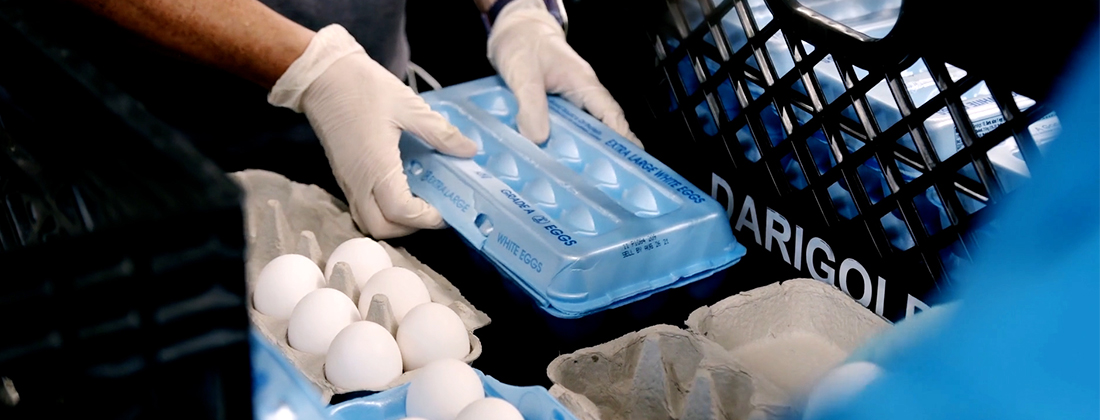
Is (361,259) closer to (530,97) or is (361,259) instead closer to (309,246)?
(309,246)

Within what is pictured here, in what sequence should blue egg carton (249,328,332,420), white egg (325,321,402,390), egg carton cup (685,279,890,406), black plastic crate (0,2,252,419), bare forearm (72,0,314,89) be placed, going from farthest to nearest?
bare forearm (72,0,314,89)
egg carton cup (685,279,890,406)
white egg (325,321,402,390)
blue egg carton (249,328,332,420)
black plastic crate (0,2,252,419)

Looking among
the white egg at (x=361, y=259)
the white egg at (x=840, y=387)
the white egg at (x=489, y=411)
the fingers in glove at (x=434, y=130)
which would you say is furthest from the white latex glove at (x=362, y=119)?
the white egg at (x=840, y=387)

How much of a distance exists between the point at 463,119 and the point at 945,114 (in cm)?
84

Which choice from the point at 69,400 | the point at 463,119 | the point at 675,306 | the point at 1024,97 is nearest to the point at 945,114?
the point at 1024,97

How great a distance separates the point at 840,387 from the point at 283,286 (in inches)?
29.6

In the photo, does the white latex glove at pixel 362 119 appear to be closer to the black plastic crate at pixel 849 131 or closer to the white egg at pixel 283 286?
the white egg at pixel 283 286

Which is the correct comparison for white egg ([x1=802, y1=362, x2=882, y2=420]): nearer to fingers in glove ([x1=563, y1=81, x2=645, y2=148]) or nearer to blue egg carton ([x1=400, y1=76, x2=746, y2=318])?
blue egg carton ([x1=400, y1=76, x2=746, y2=318])

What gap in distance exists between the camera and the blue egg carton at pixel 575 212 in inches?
50.4

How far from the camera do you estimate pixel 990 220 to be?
38.8 inches

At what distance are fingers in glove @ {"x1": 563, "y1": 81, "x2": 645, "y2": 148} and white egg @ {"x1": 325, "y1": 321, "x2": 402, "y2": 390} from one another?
673 millimetres

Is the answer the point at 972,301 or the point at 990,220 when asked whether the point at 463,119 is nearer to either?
the point at 990,220

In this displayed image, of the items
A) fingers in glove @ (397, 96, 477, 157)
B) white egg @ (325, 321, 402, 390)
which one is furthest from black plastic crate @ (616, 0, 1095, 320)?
white egg @ (325, 321, 402, 390)

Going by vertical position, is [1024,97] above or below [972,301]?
above

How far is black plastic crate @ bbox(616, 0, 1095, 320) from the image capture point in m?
0.98
